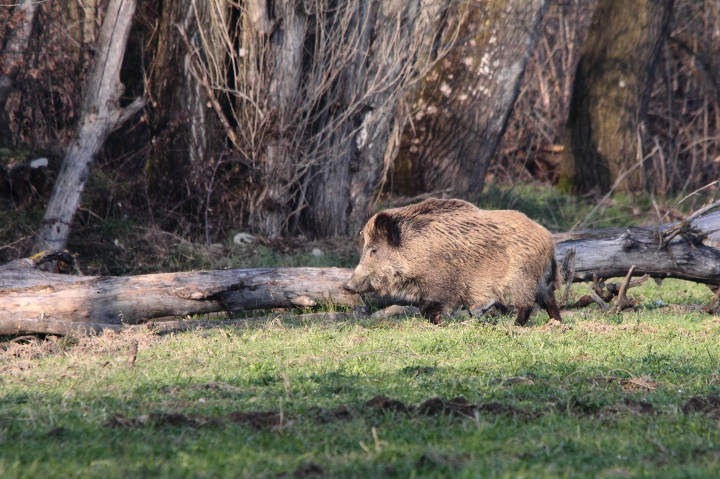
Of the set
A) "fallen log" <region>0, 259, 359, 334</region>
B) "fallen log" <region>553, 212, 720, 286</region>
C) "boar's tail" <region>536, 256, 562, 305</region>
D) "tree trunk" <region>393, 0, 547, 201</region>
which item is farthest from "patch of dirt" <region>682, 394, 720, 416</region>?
"tree trunk" <region>393, 0, 547, 201</region>

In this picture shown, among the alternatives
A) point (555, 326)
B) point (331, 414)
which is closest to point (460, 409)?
point (331, 414)

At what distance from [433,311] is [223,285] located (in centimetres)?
191

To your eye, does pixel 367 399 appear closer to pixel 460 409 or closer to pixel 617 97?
pixel 460 409

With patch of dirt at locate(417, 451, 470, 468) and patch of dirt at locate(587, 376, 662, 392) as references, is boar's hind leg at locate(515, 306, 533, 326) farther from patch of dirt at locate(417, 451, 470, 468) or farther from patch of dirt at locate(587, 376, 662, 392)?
patch of dirt at locate(417, 451, 470, 468)

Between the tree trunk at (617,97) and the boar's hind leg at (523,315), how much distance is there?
29.1 feet

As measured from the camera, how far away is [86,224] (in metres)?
9.92

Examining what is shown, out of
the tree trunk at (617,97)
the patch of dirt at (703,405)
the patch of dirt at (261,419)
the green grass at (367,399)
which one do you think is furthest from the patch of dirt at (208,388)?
Answer: the tree trunk at (617,97)

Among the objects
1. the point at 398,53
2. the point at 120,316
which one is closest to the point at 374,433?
the point at 120,316

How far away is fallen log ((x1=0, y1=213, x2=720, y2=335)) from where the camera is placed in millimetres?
6344

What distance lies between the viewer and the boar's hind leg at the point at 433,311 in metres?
7.09

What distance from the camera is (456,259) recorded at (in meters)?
6.97

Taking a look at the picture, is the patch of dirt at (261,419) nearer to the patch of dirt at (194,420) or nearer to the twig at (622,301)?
the patch of dirt at (194,420)

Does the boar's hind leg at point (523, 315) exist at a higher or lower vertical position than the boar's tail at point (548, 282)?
lower

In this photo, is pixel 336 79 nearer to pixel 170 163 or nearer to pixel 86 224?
pixel 170 163
